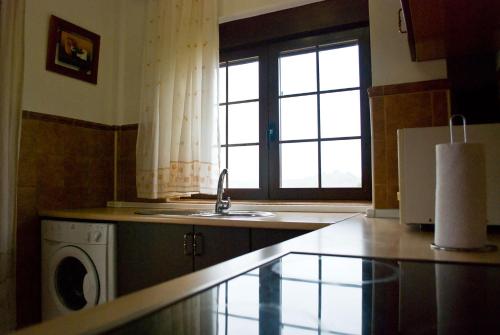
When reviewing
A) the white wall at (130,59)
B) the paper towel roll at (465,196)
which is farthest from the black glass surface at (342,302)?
the white wall at (130,59)

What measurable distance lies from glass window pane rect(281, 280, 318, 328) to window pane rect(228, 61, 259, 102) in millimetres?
1978

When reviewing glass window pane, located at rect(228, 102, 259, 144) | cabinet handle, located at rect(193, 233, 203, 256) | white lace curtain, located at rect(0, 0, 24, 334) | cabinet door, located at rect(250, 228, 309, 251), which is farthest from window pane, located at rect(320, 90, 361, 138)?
white lace curtain, located at rect(0, 0, 24, 334)

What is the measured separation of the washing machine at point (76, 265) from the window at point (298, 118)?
898 mm

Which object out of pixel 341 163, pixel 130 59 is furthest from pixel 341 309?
pixel 130 59

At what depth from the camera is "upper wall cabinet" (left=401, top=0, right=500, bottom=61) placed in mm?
1078

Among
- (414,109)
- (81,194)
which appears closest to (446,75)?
(414,109)

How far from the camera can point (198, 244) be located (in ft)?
5.66

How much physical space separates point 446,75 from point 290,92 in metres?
0.95

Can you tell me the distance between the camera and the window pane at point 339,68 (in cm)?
220

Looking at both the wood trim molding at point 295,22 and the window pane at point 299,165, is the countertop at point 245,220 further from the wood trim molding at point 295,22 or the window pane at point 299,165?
the wood trim molding at point 295,22

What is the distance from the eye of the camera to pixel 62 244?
2.12 metres

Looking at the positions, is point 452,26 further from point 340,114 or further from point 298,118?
point 298,118

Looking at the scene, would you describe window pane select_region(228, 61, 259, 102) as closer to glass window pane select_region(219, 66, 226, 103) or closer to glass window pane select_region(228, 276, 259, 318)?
glass window pane select_region(219, 66, 226, 103)

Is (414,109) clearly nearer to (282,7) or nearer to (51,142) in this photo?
(282,7)
